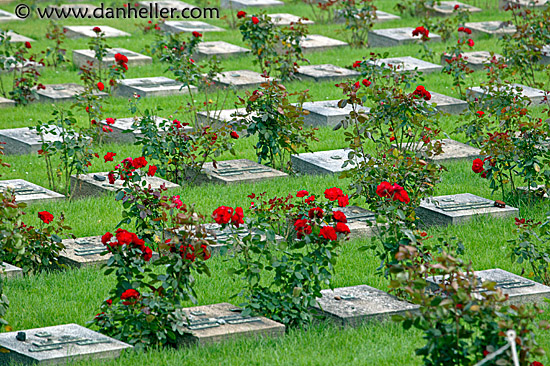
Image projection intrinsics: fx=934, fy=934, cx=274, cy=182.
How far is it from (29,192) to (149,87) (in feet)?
14.0

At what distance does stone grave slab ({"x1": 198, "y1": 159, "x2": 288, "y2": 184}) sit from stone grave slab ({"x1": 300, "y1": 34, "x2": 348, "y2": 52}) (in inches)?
239

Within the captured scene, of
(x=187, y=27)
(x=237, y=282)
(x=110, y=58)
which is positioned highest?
(x=187, y=27)

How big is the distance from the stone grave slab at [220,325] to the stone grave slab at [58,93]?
6.55 meters

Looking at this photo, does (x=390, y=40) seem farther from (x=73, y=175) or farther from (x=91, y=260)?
(x=91, y=260)

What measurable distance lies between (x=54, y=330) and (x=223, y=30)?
1237cm

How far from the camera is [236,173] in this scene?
8977mm

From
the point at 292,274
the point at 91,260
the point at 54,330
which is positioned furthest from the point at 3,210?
the point at 292,274

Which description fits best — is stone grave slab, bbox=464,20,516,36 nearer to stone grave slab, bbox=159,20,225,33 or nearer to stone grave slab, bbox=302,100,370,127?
stone grave slab, bbox=159,20,225,33

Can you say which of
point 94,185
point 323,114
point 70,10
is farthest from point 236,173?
point 70,10

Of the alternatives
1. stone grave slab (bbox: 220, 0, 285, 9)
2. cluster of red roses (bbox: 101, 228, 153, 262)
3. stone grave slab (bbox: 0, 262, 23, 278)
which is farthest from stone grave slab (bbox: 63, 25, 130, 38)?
cluster of red roses (bbox: 101, 228, 153, 262)

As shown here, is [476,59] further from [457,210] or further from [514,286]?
[514,286]

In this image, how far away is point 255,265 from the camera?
5.62m

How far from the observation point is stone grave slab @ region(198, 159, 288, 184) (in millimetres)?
8781

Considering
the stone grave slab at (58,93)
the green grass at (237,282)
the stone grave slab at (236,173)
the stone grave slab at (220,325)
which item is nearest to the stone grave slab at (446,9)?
the green grass at (237,282)
